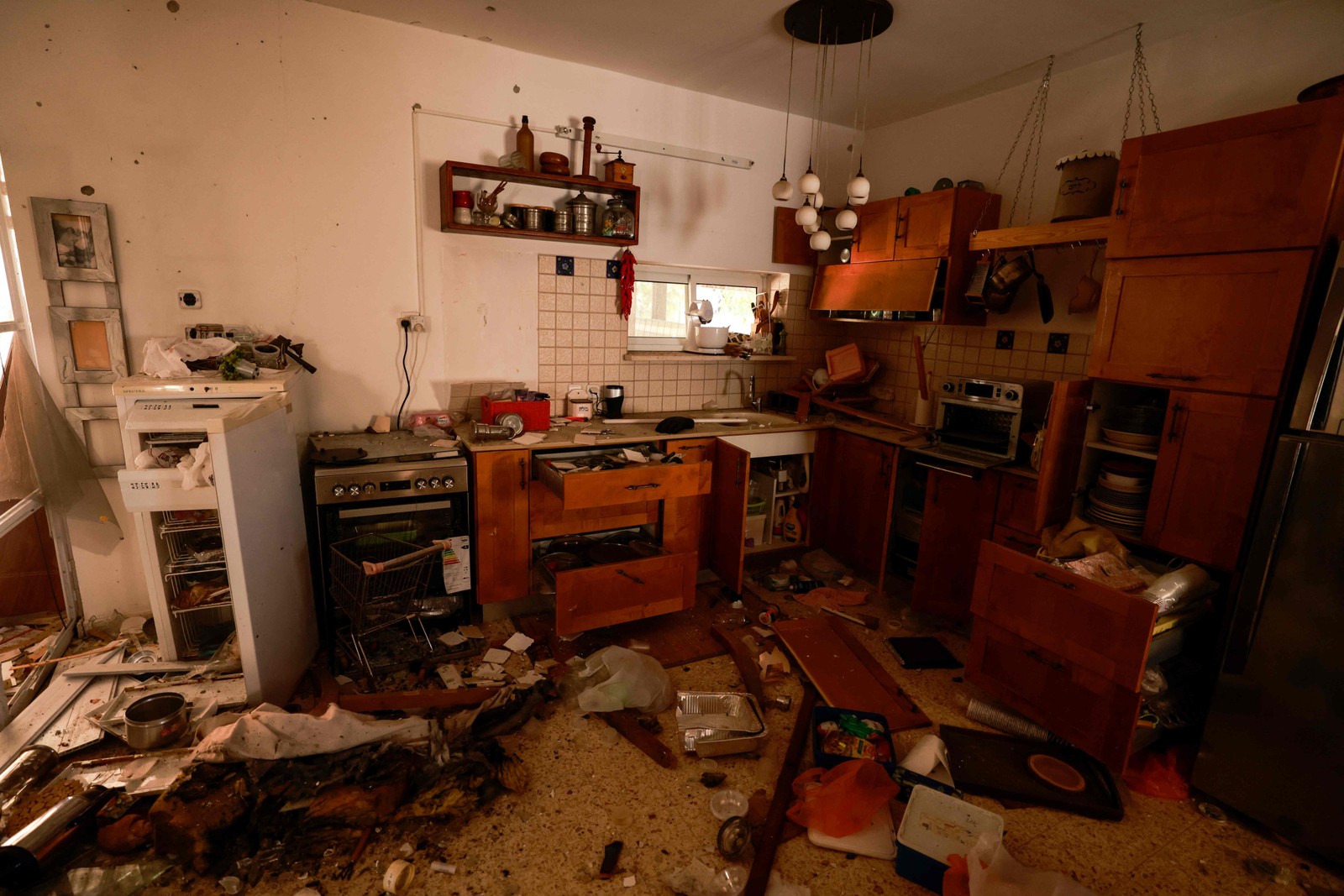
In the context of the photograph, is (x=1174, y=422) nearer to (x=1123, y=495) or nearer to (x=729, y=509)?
(x=1123, y=495)

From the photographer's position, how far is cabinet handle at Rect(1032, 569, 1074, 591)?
6.49 feet

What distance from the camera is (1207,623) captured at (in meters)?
2.12

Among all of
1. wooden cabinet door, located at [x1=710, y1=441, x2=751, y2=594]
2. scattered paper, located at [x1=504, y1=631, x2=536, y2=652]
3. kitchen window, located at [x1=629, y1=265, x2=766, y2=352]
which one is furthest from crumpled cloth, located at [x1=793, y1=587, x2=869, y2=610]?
kitchen window, located at [x1=629, y1=265, x2=766, y2=352]

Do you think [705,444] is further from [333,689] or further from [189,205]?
[189,205]

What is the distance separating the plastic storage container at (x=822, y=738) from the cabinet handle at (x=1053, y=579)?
0.71 meters

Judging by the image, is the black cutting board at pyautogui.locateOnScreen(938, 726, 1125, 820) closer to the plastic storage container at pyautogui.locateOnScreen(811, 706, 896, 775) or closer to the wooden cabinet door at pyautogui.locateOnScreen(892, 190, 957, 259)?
the plastic storage container at pyautogui.locateOnScreen(811, 706, 896, 775)

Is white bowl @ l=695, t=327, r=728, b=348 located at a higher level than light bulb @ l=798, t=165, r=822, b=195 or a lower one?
lower

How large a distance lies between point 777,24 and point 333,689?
3215 mm

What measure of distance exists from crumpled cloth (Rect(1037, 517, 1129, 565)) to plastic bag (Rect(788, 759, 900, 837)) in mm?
1072

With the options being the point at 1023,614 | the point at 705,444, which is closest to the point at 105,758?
the point at 705,444

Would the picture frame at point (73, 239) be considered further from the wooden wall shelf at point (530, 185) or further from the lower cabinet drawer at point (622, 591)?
the lower cabinet drawer at point (622, 591)

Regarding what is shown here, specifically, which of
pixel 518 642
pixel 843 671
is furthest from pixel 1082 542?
pixel 518 642

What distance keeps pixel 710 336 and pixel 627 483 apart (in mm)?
1450

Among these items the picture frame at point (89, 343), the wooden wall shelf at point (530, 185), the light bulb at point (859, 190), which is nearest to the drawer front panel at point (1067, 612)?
the light bulb at point (859, 190)
